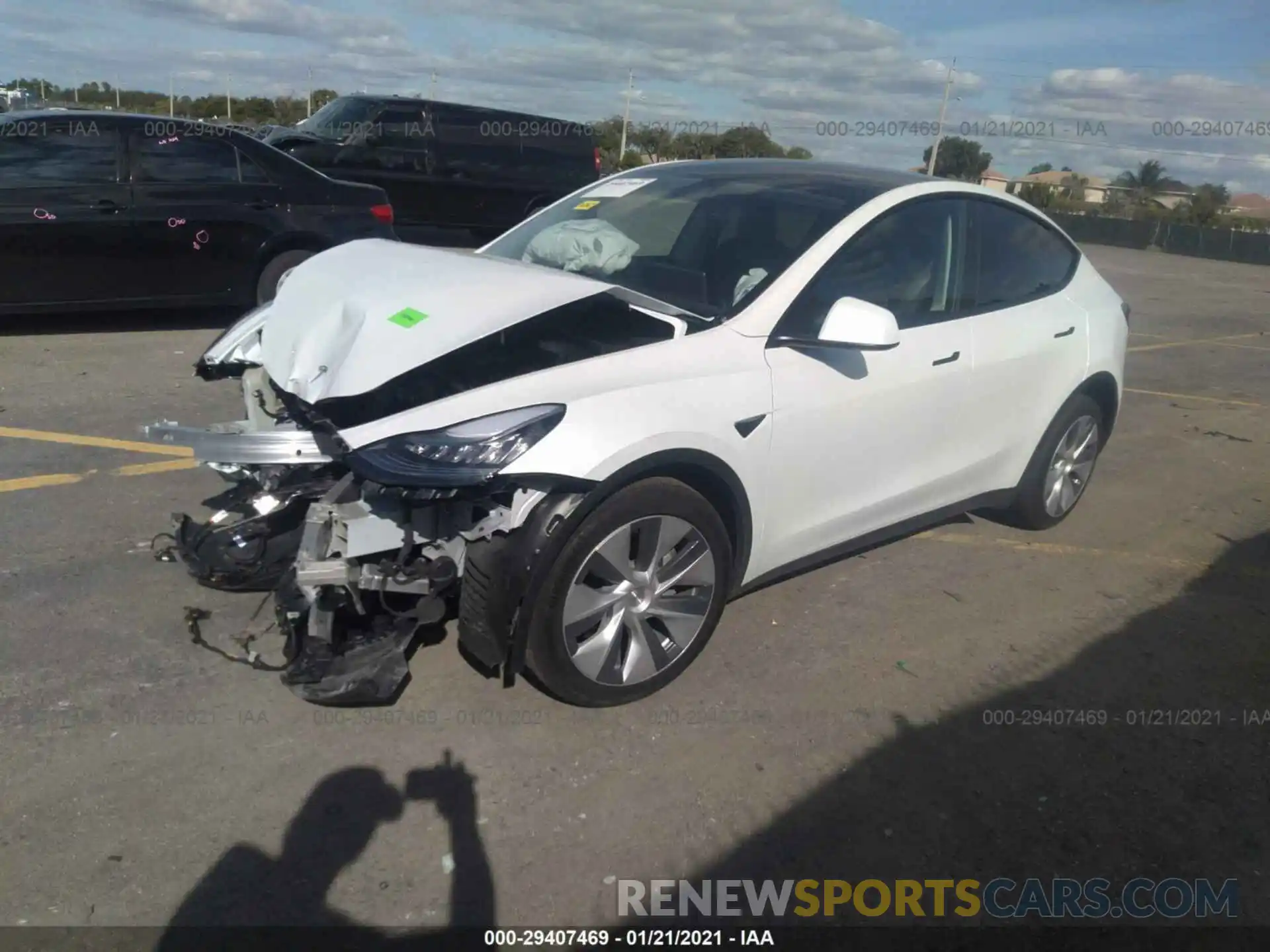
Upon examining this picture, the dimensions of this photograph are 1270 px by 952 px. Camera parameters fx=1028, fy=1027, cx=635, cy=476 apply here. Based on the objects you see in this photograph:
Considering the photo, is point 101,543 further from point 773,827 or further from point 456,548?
point 773,827

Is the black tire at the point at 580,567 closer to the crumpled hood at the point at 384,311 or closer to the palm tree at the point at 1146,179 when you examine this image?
the crumpled hood at the point at 384,311

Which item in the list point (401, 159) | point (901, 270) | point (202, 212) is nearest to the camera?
point (901, 270)

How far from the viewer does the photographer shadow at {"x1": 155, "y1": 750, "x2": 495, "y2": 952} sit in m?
2.50

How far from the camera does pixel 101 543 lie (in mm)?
4410

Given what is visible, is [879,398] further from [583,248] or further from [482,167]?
[482,167]

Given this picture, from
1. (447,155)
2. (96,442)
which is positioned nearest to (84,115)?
(96,442)

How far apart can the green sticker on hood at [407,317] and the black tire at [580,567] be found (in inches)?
33.1

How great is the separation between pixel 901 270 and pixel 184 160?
6459mm

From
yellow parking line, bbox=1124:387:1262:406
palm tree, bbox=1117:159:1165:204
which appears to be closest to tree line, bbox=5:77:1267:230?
palm tree, bbox=1117:159:1165:204

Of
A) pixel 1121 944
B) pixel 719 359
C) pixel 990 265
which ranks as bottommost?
pixel 1121 944

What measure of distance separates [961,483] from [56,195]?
688 cm

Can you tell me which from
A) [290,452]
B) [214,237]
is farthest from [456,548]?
[214,237]

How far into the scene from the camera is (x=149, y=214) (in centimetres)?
800

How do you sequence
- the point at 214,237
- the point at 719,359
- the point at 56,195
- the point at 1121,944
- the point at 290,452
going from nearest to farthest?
the point at 1121,944, the point at 290,452, the point at 719,359, the point at 56,195, the point at 214,237
